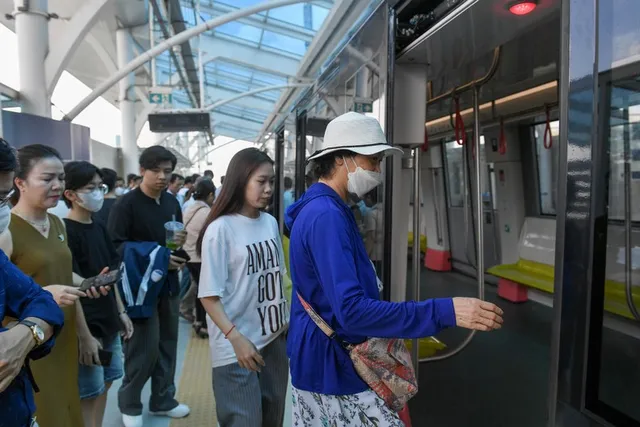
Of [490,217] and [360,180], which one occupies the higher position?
[360,180]

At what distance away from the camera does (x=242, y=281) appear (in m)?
2.20

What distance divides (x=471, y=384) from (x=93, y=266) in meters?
2.95

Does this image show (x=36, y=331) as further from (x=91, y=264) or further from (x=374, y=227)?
(x=374, y=227)

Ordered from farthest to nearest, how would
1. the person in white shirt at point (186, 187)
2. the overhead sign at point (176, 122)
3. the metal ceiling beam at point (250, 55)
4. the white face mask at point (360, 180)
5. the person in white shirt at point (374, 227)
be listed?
the metal ceiling beam at point (250, 55) → the overhead sign at point (176, 122) → the person in white shirt at point (186, 187) → the person in white shirt at point (374, 227) → the white face mask at point (360, 180)

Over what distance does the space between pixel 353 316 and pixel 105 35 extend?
45.6 feet

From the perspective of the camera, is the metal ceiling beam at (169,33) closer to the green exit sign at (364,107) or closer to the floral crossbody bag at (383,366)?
the green exit sign at (364,107)

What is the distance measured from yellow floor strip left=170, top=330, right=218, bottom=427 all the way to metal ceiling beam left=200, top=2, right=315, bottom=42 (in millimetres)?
9370

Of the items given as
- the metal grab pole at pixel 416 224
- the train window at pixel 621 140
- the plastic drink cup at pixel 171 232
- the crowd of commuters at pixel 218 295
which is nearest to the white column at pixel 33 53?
the crowd of commuters at pixel 218 295

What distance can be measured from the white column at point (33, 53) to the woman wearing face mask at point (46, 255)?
5.22 meters

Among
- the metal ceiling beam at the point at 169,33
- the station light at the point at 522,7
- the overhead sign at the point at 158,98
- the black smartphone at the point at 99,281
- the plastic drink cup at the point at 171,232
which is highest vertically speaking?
the metal ceiling beam at the point at 169,33

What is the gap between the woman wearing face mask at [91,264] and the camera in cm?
248

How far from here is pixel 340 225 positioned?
149 centimetres

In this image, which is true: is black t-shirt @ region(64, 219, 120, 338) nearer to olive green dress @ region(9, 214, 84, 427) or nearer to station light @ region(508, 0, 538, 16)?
olive green dress @ region(9, 214, 84, 427)

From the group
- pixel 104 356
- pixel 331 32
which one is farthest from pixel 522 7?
pixel 331 32
